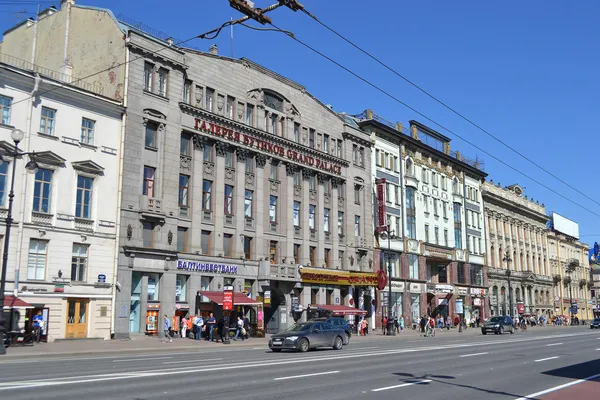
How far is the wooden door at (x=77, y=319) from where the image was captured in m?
34.2

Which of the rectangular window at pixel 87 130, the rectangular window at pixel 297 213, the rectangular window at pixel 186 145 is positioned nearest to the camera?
the rectangular window at pixel 87 130

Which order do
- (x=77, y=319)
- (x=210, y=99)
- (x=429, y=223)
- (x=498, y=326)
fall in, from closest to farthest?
(x=77, y=319), (x=210, y=99), (x=498, y=326), (x=429, y=223)

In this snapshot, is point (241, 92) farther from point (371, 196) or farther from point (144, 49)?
point (371, 196)

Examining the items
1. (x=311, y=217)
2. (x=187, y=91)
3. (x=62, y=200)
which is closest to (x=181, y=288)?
(x=62, y=200)

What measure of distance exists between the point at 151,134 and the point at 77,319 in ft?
42.5

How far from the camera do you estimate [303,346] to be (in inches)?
1085

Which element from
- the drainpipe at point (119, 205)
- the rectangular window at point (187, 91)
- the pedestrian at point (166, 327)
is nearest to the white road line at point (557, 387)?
the pedestrian at point (166, 327)

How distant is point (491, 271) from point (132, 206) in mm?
58477

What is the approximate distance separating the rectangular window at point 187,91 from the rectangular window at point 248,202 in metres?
8.50

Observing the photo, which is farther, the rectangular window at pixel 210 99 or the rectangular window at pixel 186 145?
the rectangular window at pixel 210 99

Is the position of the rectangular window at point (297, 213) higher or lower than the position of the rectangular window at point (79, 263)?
higher

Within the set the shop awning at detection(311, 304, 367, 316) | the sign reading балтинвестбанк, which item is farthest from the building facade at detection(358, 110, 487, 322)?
the sign reading балтинвестбанк

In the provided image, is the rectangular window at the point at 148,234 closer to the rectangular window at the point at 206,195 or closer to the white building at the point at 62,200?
the white building at the point at 62,200

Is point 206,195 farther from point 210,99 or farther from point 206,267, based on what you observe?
point 210,99
